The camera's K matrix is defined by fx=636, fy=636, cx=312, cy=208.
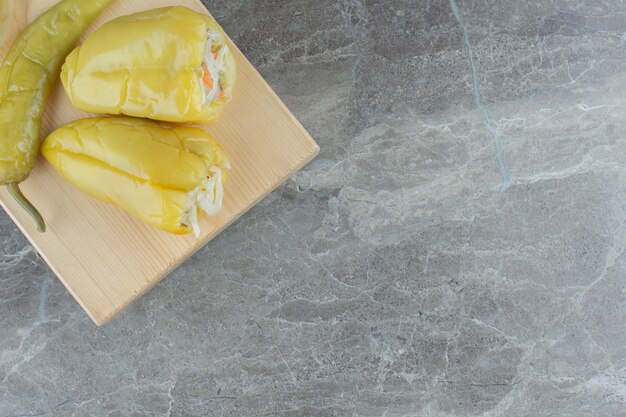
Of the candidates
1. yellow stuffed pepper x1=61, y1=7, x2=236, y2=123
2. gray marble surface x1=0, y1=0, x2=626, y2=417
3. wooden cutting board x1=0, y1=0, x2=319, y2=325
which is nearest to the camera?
yellow stuffed pepper x1=61, y1=7, x2=236, y2=123

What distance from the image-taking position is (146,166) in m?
1.10

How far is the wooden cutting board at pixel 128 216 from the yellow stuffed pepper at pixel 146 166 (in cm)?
6

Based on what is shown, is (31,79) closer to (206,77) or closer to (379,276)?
(206,77)

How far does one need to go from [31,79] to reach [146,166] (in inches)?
12.0

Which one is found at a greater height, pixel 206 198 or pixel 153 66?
pixel 153 66

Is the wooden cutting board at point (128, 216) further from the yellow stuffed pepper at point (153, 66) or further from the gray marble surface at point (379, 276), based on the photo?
the gray marble surface at point (379, 276)

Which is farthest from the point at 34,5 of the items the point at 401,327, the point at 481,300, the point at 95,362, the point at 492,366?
the point at 492,366

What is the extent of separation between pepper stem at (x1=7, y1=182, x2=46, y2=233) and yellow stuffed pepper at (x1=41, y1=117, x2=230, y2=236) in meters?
0.09

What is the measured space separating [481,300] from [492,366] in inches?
6.3

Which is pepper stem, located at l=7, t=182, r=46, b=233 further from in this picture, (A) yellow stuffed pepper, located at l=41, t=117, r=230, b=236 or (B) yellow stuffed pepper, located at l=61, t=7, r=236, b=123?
(B) yellow stuffed pepper, located at l=61, t=7, r=236, b=123

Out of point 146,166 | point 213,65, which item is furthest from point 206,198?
point 213,65

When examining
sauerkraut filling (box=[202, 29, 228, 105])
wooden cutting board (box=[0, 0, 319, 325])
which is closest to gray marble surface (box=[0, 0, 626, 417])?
wooden cutting board (box=[0, 0, 319, 325])

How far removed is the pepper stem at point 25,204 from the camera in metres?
1.18

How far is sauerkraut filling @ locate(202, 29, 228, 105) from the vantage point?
3.68 ft
